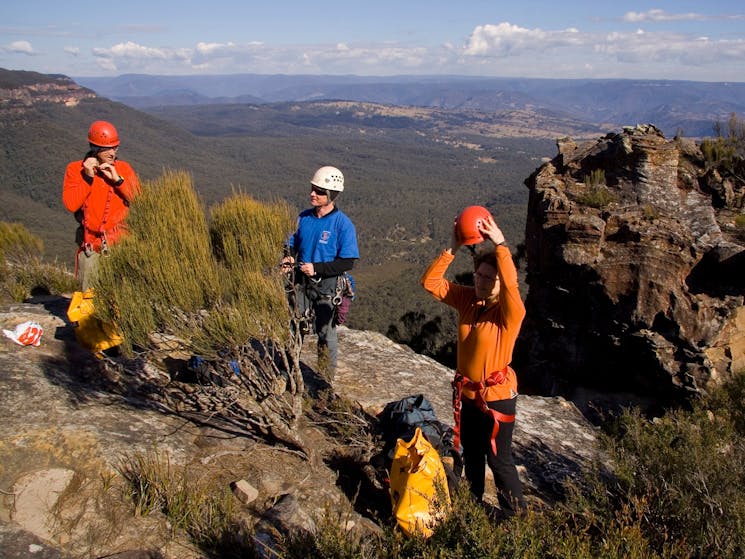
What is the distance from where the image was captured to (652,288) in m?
10.1

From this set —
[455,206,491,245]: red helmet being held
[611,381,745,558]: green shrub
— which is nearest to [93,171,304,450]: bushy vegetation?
[455,206,491,245]: red helmet being held

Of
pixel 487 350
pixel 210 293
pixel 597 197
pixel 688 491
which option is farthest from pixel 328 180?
pixel 597 197

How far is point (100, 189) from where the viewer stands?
454 centimetres

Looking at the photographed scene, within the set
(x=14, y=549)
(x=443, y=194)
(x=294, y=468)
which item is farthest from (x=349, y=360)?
(x=443, y=194)

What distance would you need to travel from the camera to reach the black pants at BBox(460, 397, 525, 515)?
3271mm

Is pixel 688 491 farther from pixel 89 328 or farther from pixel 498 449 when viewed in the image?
pixel 89 328

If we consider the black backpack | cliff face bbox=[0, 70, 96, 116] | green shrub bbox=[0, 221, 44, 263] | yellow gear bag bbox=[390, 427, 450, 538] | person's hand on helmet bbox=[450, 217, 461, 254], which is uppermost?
cliff face bbox=[0, 70, 96, 116]

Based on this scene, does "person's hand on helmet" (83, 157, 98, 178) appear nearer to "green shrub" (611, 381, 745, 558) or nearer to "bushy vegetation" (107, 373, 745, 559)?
"bushy vegetation" (107, 373, 745, 559)

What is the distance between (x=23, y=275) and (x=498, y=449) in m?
7.91

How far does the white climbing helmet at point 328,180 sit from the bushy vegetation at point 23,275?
4.70 m

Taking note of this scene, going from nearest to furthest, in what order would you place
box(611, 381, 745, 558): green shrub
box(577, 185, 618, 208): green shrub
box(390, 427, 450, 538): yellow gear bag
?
box(611, 381, 745, 558): green shrub, box(390, 427, 450, 538): yellow gear bag, box(577, 185, 618, 208): green shrub

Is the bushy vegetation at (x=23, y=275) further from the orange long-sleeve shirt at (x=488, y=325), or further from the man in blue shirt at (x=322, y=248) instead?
the orange long-sleeve shirt at (x=488, y=325)

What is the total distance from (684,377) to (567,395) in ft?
7.86

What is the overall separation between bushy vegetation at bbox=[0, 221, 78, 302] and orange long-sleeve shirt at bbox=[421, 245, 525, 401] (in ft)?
20.0
